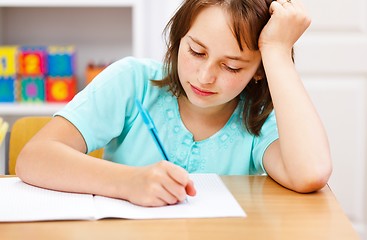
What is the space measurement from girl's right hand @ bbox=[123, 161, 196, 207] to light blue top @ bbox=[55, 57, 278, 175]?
0.36 m

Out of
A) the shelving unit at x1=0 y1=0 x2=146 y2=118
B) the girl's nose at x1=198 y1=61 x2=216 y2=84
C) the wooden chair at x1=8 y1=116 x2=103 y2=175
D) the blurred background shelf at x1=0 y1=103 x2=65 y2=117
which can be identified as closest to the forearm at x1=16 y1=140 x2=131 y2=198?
the girl's nose at x1=198 y1=61 x2=216 y2=84

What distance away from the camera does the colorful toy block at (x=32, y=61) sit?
2617mm

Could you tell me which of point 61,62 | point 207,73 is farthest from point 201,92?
point 61,62

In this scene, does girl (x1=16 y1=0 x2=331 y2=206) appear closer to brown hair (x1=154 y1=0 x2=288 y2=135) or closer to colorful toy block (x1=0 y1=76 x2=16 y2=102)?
brown hair (x1=154 y1=0 x2=288 y2=135)

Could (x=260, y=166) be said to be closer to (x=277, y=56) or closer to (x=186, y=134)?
(x=186, y=134)

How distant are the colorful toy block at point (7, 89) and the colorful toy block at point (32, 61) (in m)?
0.05

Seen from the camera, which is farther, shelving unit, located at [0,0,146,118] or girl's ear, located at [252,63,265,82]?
shelving unit, located at [0,0,146,118]

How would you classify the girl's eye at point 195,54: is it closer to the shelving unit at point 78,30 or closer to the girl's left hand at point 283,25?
the girl's left hand at point 283,25

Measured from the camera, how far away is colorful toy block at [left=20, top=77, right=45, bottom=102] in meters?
2.66

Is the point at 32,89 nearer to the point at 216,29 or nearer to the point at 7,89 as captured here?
the point at 7,89

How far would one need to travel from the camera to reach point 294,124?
1.32 metres

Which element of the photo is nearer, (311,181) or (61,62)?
(311,181)

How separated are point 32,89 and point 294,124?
5.21 feet

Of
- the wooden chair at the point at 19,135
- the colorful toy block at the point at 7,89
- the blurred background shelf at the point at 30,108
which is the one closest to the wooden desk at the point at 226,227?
the wooden chair at the point at 19,135
